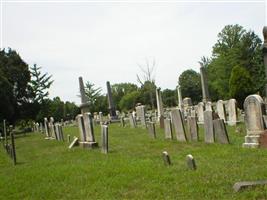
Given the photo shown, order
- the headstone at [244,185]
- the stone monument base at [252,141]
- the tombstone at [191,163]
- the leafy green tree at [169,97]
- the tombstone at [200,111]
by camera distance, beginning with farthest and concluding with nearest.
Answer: the leafy green tree at [169,97] < the tombstone at [200,111] < the stone monument base at [252,141] < the tombstone at [191,163] < the headstone at [244,185]

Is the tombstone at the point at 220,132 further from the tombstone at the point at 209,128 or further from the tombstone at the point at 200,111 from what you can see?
the tombstone at the point at 200,111

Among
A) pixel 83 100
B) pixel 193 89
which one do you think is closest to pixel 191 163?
pixel 83 100

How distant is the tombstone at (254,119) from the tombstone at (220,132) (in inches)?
39.2

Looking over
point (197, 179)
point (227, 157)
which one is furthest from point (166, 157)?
point (197, 179)

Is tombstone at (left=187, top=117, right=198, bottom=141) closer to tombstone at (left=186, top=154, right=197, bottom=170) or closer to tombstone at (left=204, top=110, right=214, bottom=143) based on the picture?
tombstone at (left=204, top=110, right=214, bottom=143)

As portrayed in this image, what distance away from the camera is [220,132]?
14.4 m

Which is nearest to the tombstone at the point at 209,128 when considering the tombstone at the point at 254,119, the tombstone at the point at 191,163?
the tombstone at the point at 254,119

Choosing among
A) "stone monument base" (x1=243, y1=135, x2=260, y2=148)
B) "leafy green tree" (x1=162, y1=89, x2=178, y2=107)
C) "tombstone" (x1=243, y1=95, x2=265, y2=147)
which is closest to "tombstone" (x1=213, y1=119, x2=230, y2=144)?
"tombstone" (x1=243, y1=95, x2=265, y2=147)

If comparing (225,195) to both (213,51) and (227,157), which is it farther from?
(213,51)

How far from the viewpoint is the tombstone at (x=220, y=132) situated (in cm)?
1410

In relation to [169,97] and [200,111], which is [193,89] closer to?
[169,97]

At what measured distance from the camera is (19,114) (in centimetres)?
6044

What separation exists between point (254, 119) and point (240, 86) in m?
33.7

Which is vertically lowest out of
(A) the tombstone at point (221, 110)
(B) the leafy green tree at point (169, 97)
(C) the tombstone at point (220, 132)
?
(C) the tombstone at point (220, 132)
